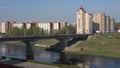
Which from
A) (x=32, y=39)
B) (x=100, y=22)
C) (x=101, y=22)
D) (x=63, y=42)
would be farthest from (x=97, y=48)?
(x=101, y=22)

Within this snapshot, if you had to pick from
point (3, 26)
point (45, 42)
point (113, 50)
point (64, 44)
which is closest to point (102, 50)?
point (113, 50)

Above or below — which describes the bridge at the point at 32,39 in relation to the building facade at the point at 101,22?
below

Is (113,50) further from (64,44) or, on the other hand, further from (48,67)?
(48,67)

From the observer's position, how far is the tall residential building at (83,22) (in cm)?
13050

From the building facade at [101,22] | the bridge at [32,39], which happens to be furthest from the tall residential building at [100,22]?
the bridge at [32,39]

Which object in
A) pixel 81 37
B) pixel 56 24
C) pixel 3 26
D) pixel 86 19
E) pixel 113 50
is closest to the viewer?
pixel 113 50

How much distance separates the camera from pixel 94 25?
5689 inches

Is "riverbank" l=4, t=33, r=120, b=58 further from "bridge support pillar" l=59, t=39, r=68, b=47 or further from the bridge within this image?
the bridge

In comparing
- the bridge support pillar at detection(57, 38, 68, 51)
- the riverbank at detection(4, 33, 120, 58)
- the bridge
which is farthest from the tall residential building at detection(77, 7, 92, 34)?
the bridge support pillar at detection(57, 38, 68, 51)

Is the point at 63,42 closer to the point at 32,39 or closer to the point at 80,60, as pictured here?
the point at 32,39

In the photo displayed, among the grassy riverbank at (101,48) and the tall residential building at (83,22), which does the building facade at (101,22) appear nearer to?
the tall residential building at (83,22)

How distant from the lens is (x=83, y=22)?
130875mm

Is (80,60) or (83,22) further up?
(83,22)

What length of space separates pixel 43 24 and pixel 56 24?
32.5ft
